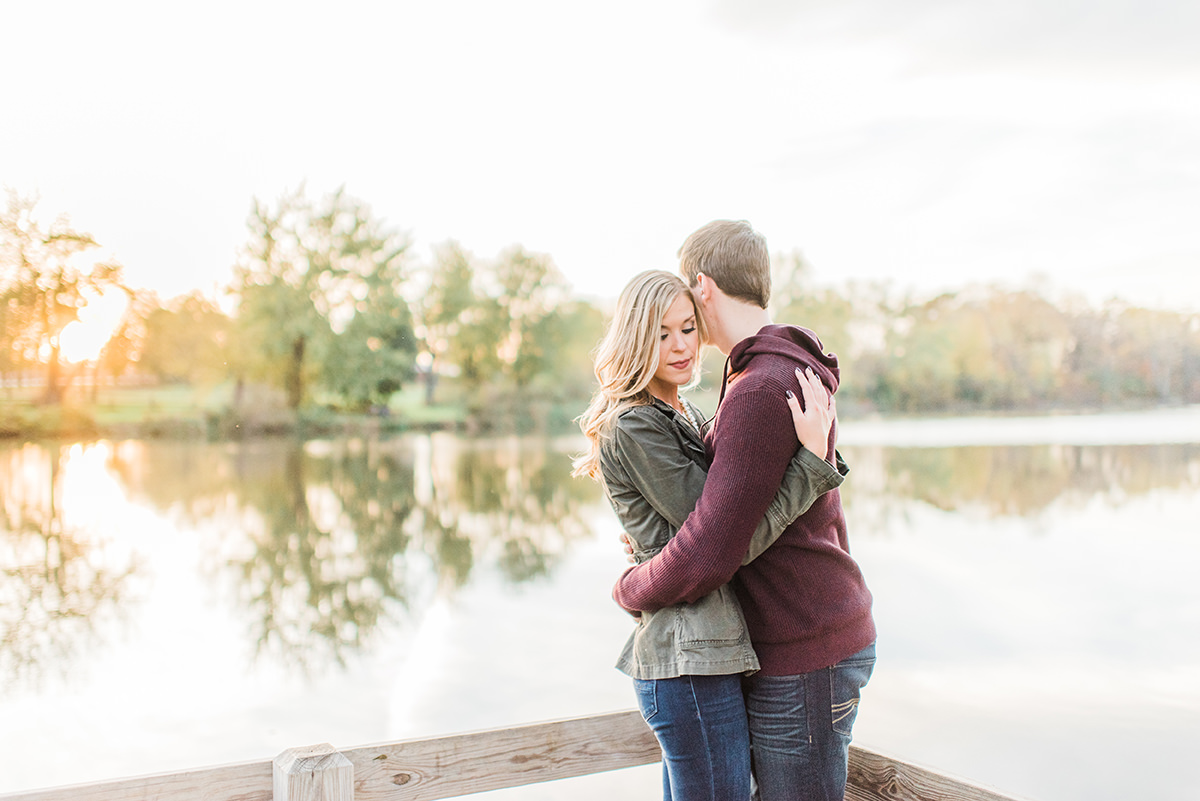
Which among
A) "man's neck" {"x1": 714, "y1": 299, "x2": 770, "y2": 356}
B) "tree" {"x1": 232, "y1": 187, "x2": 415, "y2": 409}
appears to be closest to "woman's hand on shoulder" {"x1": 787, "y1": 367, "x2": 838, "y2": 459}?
"man's neck" {"x1": 714, "y1": 299, "x2": 770, "y2": 356}

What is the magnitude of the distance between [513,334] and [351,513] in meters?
2.78

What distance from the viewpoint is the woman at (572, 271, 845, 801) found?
0.94m

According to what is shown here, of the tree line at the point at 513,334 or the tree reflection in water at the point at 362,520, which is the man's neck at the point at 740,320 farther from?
the tree reflection in water at the point at 362,520

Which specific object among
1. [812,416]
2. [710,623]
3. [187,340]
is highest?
[187,340]

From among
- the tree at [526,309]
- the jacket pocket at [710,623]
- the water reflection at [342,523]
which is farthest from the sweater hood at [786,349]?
the tree at [526,309]

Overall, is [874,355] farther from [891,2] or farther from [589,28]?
[589,28]

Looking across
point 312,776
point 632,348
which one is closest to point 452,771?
point 312,776

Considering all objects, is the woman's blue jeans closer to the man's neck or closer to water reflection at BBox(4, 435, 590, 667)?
the man's neck

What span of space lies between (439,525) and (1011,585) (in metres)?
6.51

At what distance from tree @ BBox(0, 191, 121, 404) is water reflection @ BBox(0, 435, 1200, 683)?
130 centimetres

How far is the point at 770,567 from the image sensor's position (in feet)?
3.24

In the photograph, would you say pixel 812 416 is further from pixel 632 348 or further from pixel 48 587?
pixel 48 587

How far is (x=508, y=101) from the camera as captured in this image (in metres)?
10.1

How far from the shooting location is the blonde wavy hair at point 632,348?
40.3 inches
